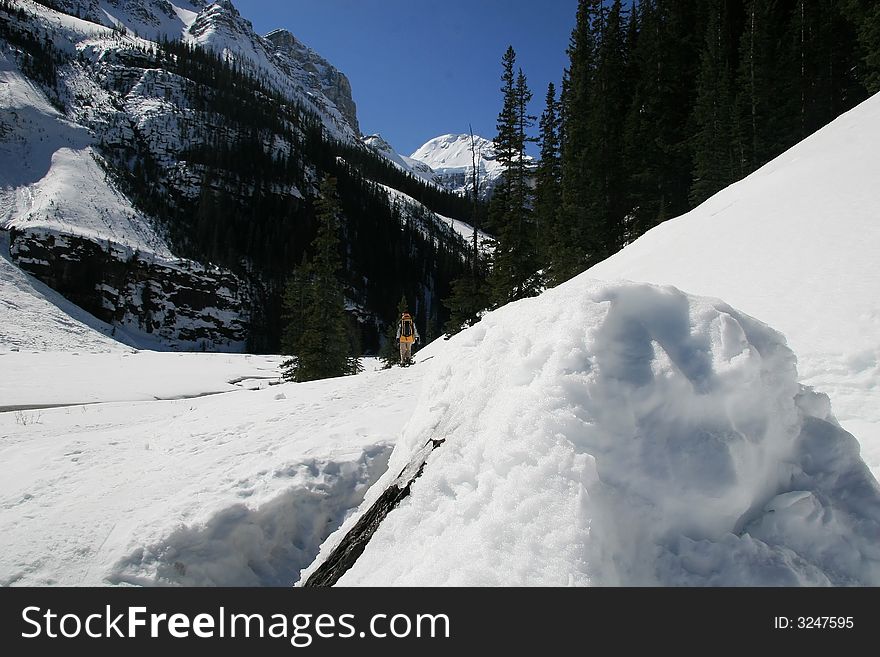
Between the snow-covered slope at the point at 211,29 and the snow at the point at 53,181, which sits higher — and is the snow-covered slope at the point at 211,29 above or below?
above

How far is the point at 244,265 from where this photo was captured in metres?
69.4

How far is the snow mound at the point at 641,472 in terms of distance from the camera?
6.88ft

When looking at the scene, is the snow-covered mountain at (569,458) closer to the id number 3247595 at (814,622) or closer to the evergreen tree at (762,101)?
the id number 3247595 at (814,622)

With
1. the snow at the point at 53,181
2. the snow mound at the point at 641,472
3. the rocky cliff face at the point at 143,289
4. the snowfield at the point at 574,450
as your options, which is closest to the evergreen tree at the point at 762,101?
the snowfield at the point at 574,450

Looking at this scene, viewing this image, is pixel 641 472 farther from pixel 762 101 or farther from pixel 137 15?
pixel 137 15

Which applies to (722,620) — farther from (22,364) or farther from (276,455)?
(22,364)

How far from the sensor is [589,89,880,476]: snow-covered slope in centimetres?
421

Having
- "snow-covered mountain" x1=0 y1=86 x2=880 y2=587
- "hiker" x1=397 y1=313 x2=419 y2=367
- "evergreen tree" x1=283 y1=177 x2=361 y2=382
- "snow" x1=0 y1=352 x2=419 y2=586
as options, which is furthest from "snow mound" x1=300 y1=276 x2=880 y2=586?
"evergreen tree" x1=283 y1=177 x2=361 y2=382

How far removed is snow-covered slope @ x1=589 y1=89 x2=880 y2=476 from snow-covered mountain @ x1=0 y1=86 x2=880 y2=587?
0.11 feet

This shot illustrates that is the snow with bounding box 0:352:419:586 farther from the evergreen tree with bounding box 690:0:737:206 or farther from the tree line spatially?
the evergreen tree with bounding box 690:0:737:206

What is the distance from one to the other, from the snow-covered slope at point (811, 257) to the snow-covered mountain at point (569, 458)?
0.11 ft

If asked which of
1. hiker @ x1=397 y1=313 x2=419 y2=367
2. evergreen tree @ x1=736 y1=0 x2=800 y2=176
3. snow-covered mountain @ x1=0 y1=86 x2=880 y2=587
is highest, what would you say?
evergreen tree @ x1=736 y1=0 x2=800 y2=176

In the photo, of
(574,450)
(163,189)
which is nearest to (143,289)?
(163,189)

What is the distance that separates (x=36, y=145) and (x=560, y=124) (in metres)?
64.8
